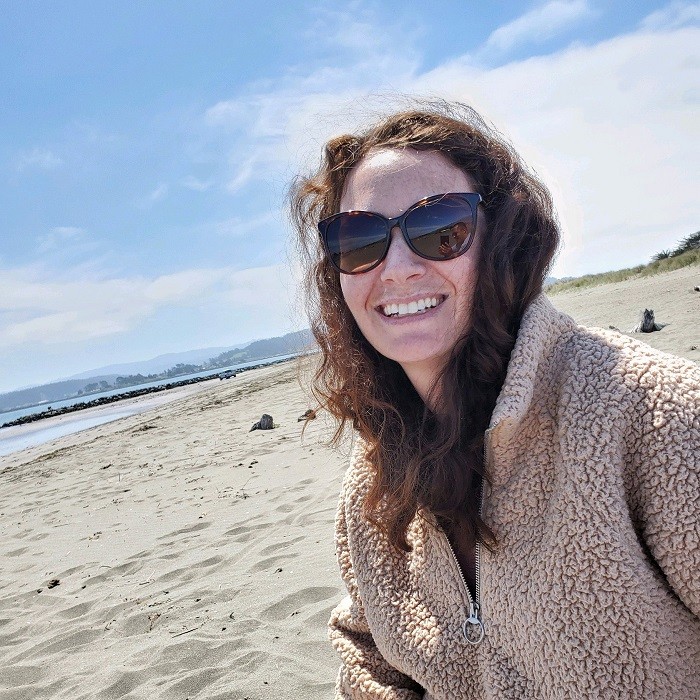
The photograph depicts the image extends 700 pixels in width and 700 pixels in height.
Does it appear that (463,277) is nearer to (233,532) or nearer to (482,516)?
(482,516)

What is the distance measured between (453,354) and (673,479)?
1.79ft

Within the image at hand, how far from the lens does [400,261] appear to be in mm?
1462

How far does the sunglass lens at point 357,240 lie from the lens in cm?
150

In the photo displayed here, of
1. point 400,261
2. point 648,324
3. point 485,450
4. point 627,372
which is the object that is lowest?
point 648,324

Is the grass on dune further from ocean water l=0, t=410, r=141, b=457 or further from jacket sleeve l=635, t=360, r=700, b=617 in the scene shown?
jacket sleeve l=635, t=360, r=700, b=617

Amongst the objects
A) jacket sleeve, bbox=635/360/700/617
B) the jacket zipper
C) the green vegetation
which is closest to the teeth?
the jacket zipper

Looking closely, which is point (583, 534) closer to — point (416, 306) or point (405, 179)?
point (416, 306)

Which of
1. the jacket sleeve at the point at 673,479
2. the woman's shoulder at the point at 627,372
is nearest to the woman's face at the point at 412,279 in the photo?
the woman's shoulder at the point at 627,372

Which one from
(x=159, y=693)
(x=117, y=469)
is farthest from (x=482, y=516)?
(x=117, y=469)

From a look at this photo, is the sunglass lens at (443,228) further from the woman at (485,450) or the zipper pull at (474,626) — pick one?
the zipper pull at (474,626)

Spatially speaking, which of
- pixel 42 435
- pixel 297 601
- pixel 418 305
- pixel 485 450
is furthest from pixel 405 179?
pixel 42 435

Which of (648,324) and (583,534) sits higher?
(583,534)

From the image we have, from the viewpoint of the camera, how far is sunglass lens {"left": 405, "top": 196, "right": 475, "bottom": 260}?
4.64 ft

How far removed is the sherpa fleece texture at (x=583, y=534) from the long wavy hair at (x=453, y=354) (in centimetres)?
7
